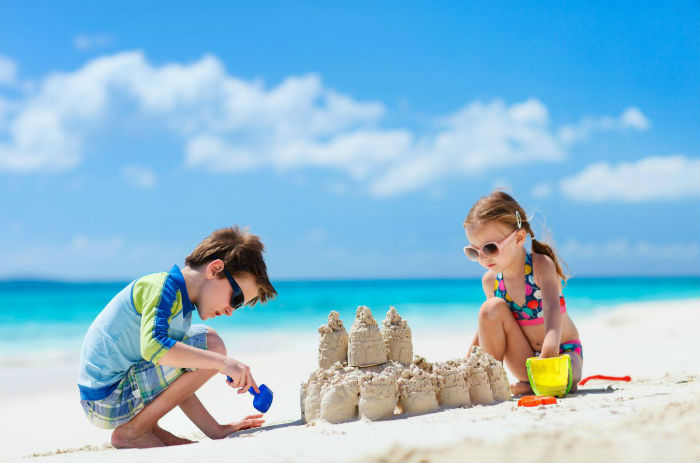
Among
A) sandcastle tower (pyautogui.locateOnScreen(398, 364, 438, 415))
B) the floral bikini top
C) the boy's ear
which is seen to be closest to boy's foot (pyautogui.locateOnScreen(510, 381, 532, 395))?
the floral bikini top

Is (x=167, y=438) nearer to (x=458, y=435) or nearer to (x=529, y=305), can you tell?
(x=458, y=435)

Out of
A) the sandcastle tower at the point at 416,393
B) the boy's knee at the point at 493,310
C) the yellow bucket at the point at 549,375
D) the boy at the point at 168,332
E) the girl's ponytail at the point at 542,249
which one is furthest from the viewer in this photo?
the girl's ponytail at the point at 542,249

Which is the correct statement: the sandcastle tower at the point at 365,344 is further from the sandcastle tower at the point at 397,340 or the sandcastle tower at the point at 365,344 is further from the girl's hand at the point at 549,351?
the girl's hand at the point at 549,351

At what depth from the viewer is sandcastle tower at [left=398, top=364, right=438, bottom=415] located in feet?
9.61

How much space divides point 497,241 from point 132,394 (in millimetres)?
2261

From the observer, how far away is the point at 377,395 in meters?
2.85

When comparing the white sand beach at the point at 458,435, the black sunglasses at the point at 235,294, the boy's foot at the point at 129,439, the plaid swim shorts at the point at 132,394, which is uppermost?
the black sunglasses at the point at 235,294

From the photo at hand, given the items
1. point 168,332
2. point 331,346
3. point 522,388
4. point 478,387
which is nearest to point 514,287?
point 522,388

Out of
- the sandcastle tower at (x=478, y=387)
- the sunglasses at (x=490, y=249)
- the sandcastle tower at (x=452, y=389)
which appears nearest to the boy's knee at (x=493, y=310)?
the sunglasses at (x=490, y=249)

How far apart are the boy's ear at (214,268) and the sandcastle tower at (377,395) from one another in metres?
0.91

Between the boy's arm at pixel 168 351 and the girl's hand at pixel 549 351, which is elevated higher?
the boy's arm at pixel 168 351

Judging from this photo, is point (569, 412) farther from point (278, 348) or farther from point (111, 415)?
→ point (278, 348)

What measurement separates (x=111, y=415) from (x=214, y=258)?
93 cm

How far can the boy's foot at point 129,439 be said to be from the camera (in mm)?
3061
